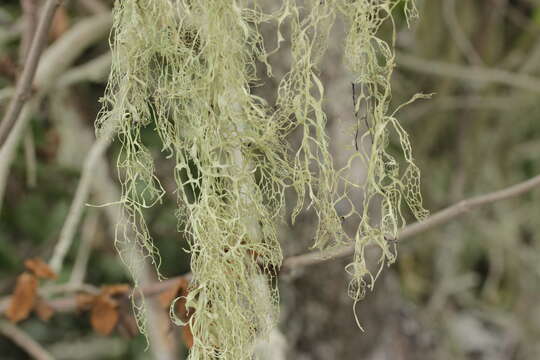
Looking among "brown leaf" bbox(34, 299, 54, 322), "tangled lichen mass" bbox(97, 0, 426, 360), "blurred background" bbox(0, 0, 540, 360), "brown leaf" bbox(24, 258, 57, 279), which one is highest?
"tangled lichen mass" bbox(97, 0, 426, 360)

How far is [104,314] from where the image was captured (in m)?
0.68

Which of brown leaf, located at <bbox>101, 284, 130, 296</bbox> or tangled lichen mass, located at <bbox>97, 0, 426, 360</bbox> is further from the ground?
tangled lichen mass, located at <bbox>97, 0, 426, 360</bbox>

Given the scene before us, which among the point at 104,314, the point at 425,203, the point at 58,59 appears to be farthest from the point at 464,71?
the point at 104,314

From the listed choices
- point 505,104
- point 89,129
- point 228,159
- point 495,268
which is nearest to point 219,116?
point 228,159

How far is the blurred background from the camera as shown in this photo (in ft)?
2.86

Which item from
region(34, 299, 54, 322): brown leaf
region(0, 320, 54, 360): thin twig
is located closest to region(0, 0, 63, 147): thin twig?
region(34, 299, 54, 322): brown leaf

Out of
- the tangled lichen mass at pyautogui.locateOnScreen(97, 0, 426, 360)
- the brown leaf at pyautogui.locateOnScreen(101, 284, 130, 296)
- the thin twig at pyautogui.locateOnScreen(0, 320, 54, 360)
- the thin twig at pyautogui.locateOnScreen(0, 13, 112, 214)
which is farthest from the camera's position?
the thin twig at pyautogui.locateOnScreen(0, 320, 54, 360)

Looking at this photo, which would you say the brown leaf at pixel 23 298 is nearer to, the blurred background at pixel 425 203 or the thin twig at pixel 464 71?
the blurred background at pixel 425 203

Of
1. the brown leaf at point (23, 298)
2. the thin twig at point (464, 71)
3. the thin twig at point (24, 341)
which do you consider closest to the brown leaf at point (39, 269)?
the brown leaf at point (23, 298)

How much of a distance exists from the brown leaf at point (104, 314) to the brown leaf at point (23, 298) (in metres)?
0.08

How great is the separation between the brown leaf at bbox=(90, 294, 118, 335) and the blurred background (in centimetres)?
10

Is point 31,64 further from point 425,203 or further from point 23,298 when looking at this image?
point 425,203

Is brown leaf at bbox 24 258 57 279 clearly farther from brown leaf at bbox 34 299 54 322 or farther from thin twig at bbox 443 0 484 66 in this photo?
thin twig at bbox 443 0 484 66

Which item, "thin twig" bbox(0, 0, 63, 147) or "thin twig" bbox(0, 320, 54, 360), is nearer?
"thin twig" bbox(0, 0, 63, 147)
